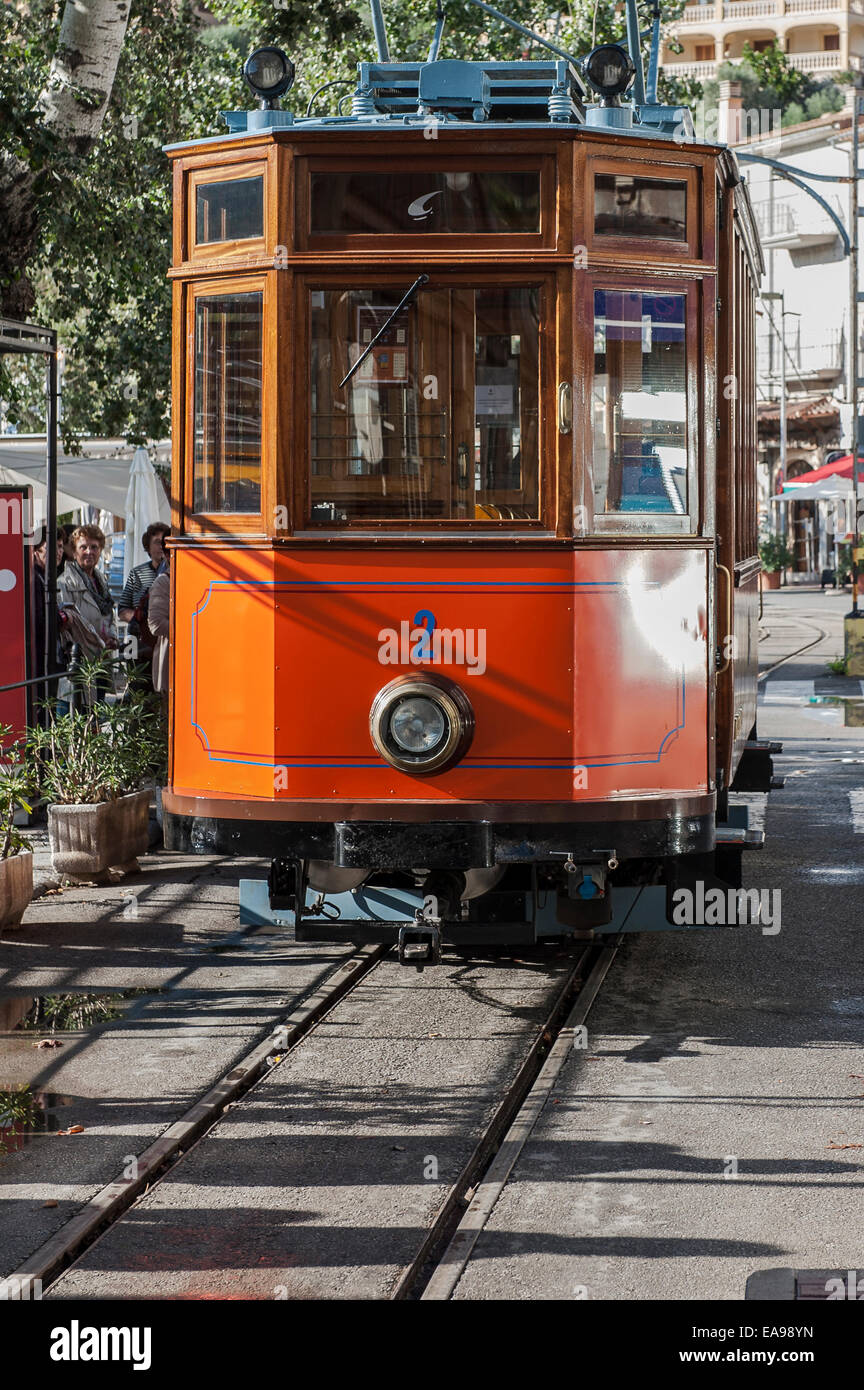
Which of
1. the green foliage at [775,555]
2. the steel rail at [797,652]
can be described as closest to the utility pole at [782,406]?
the green foliage at [775,555]

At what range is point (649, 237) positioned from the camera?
23.8ft

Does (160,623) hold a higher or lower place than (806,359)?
lower

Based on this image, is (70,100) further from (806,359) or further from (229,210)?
(806,359)

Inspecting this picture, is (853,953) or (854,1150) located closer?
(854,1150)

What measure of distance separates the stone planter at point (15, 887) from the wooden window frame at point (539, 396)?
285cm

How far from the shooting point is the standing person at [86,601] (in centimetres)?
1354

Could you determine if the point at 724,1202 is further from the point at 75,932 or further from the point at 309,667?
the point at 75,932

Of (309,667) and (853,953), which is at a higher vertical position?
(309,667)

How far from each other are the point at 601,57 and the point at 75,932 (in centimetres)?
501

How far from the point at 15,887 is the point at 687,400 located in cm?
420

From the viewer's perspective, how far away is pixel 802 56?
9925 cm

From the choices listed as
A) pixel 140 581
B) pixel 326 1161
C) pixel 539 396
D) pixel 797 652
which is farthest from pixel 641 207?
pixel 797 652

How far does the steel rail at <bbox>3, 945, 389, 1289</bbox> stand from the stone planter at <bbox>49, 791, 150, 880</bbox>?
235cm

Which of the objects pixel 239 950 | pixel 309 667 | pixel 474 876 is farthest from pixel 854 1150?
pixel 239 950
